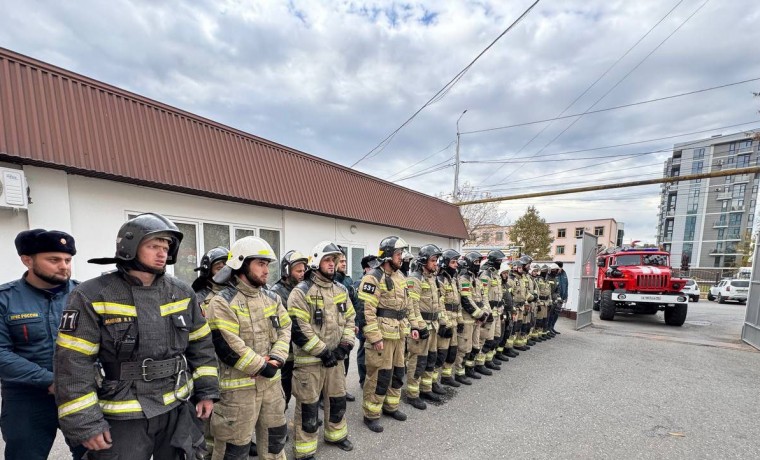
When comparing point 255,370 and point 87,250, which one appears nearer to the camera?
point 255,370

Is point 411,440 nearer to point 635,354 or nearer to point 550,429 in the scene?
point 550,429

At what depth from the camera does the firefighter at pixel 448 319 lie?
461cm

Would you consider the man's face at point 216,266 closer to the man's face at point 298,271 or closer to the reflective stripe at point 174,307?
the man's face at point 298,271

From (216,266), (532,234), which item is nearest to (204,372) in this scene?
(216,266)

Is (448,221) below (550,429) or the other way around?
the other way around

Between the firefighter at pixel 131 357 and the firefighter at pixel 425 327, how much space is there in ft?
8.92

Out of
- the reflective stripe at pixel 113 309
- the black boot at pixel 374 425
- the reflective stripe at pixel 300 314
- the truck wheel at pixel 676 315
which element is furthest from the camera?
the truck wheel at pixel 676 315

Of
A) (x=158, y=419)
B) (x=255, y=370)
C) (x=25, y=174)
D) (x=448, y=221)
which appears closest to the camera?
(x=158, y=419)

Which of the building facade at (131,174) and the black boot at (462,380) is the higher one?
the building facade at (131,174)

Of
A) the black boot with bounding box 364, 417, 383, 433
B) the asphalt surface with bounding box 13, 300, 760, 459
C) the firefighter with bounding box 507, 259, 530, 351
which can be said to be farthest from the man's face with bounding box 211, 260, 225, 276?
the firefighter with bounding box 507, 259, 530, 351

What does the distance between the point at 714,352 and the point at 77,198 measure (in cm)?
1313

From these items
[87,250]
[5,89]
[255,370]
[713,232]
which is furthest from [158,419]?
[713,232]

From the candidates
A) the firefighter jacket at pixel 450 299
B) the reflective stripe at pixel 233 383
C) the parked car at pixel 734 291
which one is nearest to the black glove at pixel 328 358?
the reflective stripe at pixel 233 383

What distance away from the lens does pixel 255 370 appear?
7.42 feet
